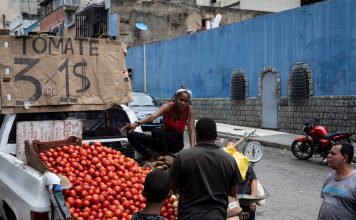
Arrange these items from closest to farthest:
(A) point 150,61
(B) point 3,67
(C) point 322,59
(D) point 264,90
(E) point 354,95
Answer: (B) point 3,67, (E) point 354,95, (C) point 322,59, (D) point 264,90, (A) point 150,61

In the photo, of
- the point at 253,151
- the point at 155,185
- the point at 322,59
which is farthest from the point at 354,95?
the point at 155,185

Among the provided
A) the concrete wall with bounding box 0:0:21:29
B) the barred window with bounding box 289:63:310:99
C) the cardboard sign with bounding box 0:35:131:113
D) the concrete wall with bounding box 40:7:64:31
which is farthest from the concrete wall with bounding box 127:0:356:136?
the concrete wall with bounding box 0:0:21:29

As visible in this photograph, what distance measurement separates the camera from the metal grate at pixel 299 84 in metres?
16.7

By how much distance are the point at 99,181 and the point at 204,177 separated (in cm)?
157

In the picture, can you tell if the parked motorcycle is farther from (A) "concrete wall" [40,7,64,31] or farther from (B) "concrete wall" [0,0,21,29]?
(B) "concrete wall" [0,0,21,29]

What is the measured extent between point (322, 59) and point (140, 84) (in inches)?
583

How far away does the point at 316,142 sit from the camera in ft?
40.7

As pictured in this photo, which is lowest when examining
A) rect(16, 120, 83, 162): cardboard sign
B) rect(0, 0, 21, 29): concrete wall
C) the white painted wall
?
rect(16, 120, 83, 162): cardboard sign

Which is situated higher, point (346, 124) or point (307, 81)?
point (307, 81)

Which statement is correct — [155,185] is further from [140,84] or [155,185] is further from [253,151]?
[140,84]

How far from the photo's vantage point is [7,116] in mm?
6172

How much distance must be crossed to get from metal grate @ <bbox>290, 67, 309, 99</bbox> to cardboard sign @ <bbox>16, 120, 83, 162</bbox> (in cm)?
1199

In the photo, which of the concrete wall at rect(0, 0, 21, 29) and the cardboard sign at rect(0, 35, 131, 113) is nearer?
the cardboard sign at rect(0, 35, 131, 113)

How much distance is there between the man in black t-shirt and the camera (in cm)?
370
